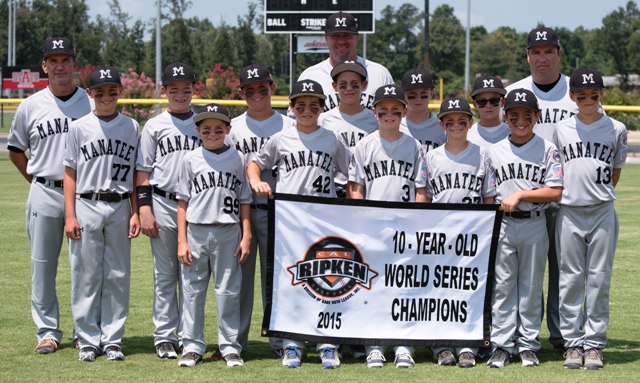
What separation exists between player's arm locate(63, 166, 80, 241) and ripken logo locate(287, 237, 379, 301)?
4.76 feet

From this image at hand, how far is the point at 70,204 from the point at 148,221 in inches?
21.1

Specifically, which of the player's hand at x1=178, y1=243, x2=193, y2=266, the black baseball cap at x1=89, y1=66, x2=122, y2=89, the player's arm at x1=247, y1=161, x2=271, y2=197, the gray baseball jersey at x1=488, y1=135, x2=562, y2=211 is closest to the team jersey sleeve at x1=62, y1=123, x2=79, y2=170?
the black baseball cap at x1=89, y1=66, x2=122, y2=89

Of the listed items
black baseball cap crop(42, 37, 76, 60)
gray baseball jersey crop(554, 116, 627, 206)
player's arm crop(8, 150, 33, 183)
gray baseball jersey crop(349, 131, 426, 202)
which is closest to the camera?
gray baseball jersey crop(554, 116, 627, 206)

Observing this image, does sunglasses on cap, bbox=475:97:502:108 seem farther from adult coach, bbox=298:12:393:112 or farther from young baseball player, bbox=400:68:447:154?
adult coach, bbox=298:12:393:112

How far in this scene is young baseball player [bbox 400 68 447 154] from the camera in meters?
6.74

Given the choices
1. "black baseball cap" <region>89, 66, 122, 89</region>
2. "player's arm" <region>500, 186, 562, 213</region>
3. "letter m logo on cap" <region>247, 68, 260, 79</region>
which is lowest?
"player's arm" <region>500, 186, 562, 213</region>

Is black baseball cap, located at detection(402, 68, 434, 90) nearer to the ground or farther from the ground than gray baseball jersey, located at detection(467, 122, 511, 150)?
farther from the ground

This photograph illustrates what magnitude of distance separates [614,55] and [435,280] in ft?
268

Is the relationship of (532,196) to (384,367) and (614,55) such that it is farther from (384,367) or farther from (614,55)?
(614,55)

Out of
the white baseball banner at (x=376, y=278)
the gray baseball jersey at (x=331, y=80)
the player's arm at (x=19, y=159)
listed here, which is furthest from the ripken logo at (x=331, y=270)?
the player's arm at (x=19, y=159)

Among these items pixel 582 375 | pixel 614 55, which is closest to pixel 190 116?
pixel 582 375

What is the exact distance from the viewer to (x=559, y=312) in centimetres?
657

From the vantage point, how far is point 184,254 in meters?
6.20

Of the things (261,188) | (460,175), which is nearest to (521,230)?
(460,175)
